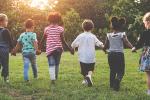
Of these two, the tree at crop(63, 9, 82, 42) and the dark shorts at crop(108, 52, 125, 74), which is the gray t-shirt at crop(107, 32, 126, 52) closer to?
the dark shorts at crop(108, 52, 125, 74)

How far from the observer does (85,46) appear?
41.6 feet

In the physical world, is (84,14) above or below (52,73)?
above

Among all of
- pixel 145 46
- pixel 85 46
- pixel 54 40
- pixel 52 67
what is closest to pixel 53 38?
pixel 54 40

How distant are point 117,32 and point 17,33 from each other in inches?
1475

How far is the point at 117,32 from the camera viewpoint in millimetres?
11977

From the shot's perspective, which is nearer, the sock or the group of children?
the group of children

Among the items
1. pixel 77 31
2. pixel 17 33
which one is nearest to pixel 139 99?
pixel 17 33

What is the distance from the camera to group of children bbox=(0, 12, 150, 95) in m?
11.8

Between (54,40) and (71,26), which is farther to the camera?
(71,26)

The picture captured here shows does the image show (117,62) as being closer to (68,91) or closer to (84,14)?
(68,91)

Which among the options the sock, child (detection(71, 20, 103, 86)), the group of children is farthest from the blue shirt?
child (detection(71, 20, 103, 86))

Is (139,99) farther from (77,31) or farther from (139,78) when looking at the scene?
(77,31)

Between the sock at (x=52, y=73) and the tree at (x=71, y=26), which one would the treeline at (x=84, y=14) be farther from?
the sock at (x=52, y=73)

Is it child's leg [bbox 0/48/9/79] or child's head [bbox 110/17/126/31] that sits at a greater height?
child's head [bbox 110/17/126/31]
